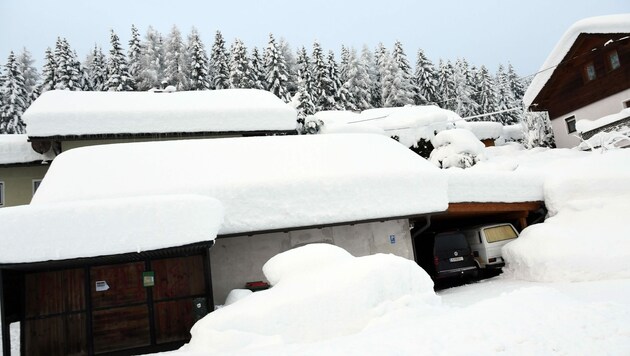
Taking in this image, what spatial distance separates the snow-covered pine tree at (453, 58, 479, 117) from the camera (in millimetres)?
56625

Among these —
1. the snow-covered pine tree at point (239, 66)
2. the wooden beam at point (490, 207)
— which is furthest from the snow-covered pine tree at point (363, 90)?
the wooden beam at point (490, 207)

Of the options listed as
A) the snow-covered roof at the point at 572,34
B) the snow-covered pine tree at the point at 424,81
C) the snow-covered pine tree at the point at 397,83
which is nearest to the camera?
the snow-covered roof at the point at 572,34

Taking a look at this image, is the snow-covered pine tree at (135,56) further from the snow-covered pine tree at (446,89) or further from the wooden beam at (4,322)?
the wooden beam at (4,322)

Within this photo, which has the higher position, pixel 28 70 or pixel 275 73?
pixel 28 70

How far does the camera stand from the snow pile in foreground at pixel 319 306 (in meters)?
6.52

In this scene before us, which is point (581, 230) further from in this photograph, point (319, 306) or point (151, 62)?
point (151, 62)

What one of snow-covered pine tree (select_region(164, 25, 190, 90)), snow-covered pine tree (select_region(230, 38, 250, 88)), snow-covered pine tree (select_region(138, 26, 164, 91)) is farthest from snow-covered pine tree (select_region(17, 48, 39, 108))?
snow-covered pine tree (select_region(230, 38, 250, 88))

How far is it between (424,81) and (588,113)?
30.9 m

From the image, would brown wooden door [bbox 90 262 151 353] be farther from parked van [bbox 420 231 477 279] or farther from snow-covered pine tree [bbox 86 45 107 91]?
snow-covered pine tree [bbox 86 45 107 91]

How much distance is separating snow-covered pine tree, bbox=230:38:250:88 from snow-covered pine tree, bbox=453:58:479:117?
92.3 ft

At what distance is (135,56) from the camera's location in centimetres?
4941

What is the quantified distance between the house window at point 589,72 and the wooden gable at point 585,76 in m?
0.06

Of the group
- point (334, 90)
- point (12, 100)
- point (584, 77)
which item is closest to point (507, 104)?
point (334, 90)

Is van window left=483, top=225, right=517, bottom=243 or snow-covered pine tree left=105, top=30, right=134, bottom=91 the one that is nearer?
van window left=483, top=225, right=517, bottom=243
